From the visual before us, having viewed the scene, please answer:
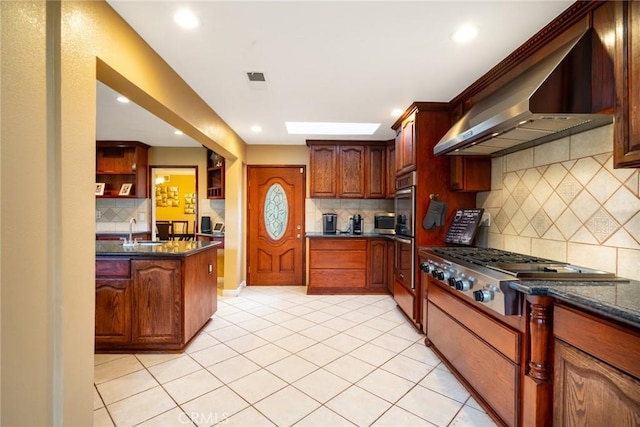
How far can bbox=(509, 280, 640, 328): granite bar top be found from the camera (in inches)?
37.8

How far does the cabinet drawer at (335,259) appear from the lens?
423cm

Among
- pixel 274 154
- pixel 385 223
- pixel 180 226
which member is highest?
pixel 274 154

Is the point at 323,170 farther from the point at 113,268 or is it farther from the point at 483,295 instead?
the point at 483,295

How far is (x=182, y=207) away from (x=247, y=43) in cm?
884

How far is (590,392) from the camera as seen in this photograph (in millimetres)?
1076

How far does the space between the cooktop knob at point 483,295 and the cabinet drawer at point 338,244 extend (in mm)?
2632

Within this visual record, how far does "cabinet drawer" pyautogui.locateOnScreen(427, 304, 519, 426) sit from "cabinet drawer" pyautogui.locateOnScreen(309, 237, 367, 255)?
1.94 meters

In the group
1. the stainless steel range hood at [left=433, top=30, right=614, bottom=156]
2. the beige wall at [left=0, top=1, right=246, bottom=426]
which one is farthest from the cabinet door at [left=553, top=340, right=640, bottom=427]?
the beige wall at [left=0, top=1, right=246, bottom=426]

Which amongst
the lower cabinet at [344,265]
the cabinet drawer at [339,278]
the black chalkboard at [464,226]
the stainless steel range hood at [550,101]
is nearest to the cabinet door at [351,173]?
the lower cabinet at [344,265]

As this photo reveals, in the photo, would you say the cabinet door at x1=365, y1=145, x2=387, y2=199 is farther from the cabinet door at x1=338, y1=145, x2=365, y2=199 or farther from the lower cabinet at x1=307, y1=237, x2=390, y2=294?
the lower cabinet at x1=307, y1=237, x2=390, y2=294

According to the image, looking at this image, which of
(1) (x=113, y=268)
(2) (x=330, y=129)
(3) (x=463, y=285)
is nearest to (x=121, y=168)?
(1) (x=113, y=268)

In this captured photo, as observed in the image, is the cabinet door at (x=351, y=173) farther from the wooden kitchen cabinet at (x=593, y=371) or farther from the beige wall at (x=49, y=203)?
the wooden kitchen cabinet at (x=593, y=371)

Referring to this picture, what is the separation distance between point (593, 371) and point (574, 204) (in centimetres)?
115

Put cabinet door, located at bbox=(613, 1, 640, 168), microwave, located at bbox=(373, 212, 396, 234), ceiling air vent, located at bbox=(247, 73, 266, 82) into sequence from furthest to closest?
microwave, located at bbox=(373, 212, 396, 234) < ceiling air vent, located at bbox=(247, 73, 266, 82) < cabinet door, located at bbox=(613, 1, 640, 168)
